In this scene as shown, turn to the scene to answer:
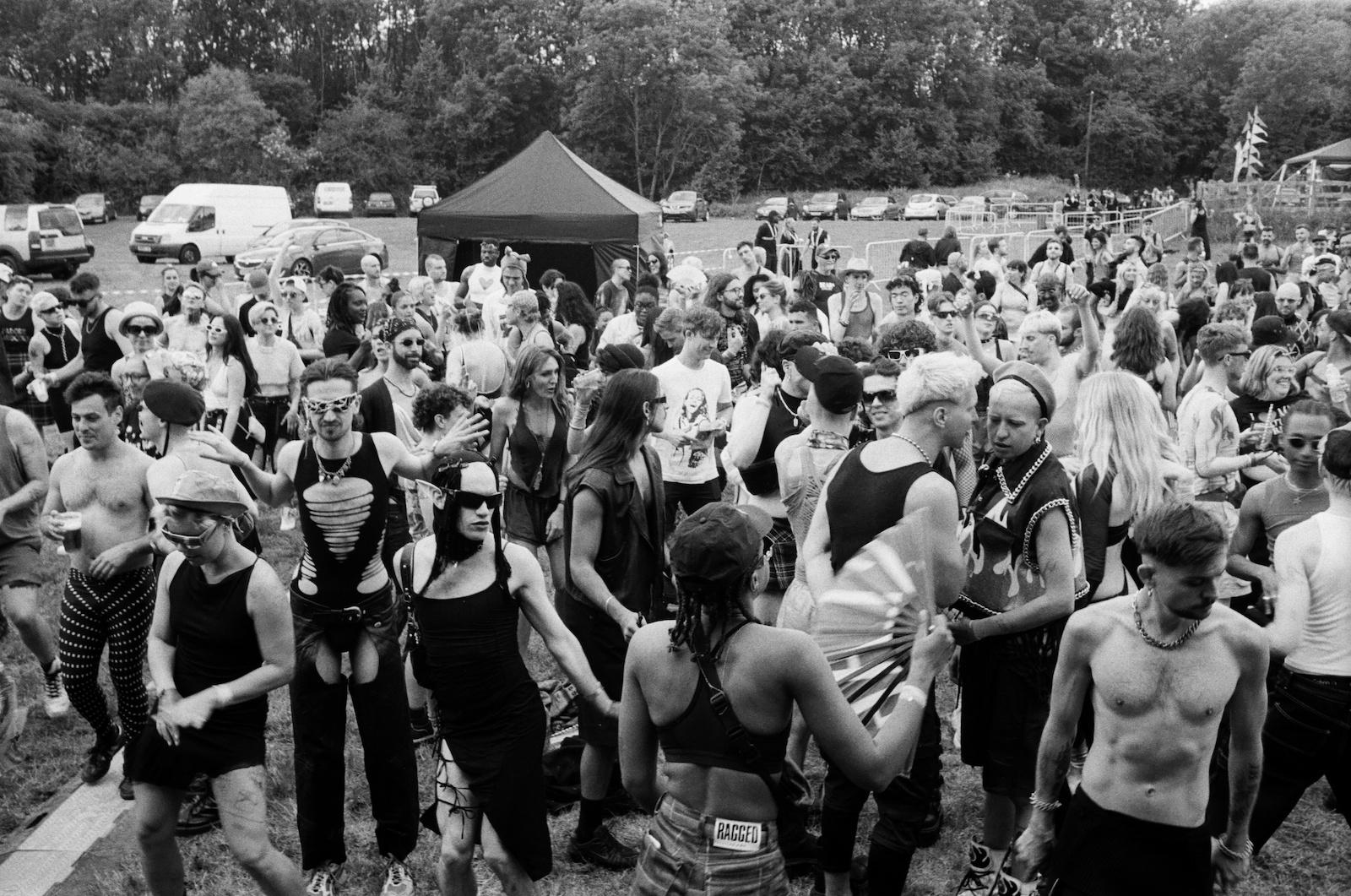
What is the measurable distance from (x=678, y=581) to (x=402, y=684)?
2.00 metres

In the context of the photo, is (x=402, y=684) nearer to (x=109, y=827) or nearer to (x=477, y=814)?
(x=477, y=814)

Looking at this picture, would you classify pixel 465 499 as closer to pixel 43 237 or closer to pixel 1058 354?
pixel 1058 354

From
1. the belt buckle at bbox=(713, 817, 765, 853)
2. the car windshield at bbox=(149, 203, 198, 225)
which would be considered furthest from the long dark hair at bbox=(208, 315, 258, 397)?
the car windshield at bbox=(149, 203, 198, 225)

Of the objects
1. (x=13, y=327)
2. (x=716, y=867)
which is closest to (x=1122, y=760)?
(x=716, y=867)

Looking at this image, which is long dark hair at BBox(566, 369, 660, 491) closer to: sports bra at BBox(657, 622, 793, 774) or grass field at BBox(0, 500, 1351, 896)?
grass field at BBox(0, 500, 1351, 896)

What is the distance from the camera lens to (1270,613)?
12.7 feet

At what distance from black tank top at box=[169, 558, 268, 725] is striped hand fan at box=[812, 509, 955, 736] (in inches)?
76.2

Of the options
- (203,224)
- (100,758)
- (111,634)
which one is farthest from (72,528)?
(203,224)

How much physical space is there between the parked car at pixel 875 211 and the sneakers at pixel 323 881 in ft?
160

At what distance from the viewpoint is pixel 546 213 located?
50.5 feet

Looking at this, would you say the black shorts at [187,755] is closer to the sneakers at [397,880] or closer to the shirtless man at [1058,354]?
the sneakers at [397,880]

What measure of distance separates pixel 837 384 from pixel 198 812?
309 centimetres

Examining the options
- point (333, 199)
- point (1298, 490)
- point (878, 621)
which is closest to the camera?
point (878, 621)

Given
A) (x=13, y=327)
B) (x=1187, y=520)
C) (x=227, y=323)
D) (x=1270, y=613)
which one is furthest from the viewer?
(x=13, y=327)
